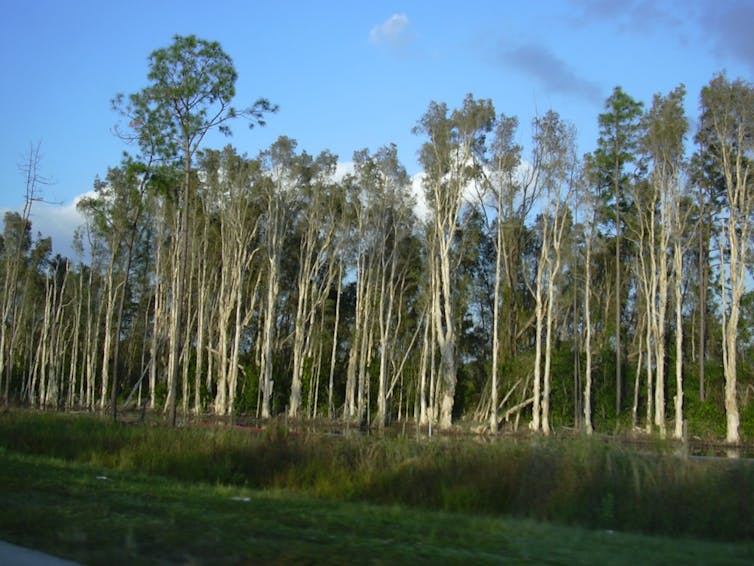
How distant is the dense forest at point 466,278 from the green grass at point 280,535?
2595 centimetres

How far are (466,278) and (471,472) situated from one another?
1798 inches

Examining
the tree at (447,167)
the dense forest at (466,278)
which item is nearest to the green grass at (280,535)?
the dense forest at (466,278)

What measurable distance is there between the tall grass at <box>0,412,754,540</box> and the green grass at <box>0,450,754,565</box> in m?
1.61

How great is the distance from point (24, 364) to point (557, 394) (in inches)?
2160

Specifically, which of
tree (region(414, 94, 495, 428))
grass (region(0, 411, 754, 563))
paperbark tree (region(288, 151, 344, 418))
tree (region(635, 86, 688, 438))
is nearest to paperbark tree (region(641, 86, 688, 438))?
tree (region(635, 86, 688, 438))

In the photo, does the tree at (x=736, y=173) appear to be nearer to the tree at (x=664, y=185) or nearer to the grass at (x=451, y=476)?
the tree at (x=664, y=185)

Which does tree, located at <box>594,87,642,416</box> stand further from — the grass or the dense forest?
the grass

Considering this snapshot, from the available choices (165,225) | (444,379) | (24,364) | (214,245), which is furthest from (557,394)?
(24,364)

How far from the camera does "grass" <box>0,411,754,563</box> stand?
12.0 m

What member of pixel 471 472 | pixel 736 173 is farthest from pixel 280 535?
pixel 736 173

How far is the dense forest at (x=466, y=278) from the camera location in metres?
46.3

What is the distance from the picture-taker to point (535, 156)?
163ft

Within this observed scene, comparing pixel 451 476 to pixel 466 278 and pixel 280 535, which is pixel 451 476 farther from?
pixel 466 278

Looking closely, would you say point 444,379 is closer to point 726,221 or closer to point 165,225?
point 726,221
